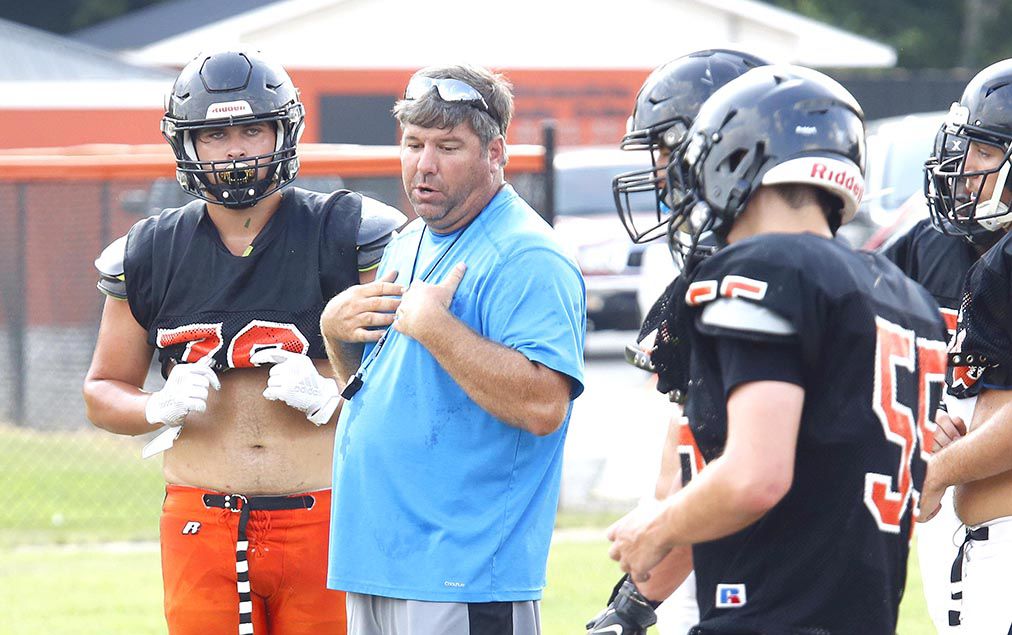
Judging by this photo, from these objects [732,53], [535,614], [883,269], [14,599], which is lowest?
[14,599]

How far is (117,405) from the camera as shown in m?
4.26

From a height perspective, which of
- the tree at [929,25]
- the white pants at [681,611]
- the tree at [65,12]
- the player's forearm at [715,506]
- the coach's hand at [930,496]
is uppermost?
the tree at [65,12]

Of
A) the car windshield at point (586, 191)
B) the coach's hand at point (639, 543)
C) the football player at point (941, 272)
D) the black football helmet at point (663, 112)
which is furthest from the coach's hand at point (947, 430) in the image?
the car windshield at point (586, 191)

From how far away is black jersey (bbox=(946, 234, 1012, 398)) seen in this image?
384 cm

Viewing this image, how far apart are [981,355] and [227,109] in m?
2.25

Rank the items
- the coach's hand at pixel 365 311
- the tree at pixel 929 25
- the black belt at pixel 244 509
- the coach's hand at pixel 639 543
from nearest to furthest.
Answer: the coach's hand at pixel 639 543 → the coach's hand at pixel 365 311 → the black belt at pixel 244 509 → the tree at pixel 929 25

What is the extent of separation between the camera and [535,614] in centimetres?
358

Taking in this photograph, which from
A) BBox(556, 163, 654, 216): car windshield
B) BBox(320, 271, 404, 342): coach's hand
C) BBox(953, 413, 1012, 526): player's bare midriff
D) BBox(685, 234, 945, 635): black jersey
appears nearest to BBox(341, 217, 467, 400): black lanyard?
BBox(320, 271, 404, 342): coach's hand

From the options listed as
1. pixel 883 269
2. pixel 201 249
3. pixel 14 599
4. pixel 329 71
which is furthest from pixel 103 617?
pixel 329 71

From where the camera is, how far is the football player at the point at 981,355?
3.82 metres

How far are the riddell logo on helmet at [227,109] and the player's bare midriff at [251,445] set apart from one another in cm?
75

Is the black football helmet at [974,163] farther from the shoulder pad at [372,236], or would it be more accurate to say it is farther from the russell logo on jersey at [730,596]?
the russell logo on jersey at [730,596]

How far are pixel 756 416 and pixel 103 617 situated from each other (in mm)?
4848

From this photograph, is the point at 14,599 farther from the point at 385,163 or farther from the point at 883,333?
the point at 883,333
